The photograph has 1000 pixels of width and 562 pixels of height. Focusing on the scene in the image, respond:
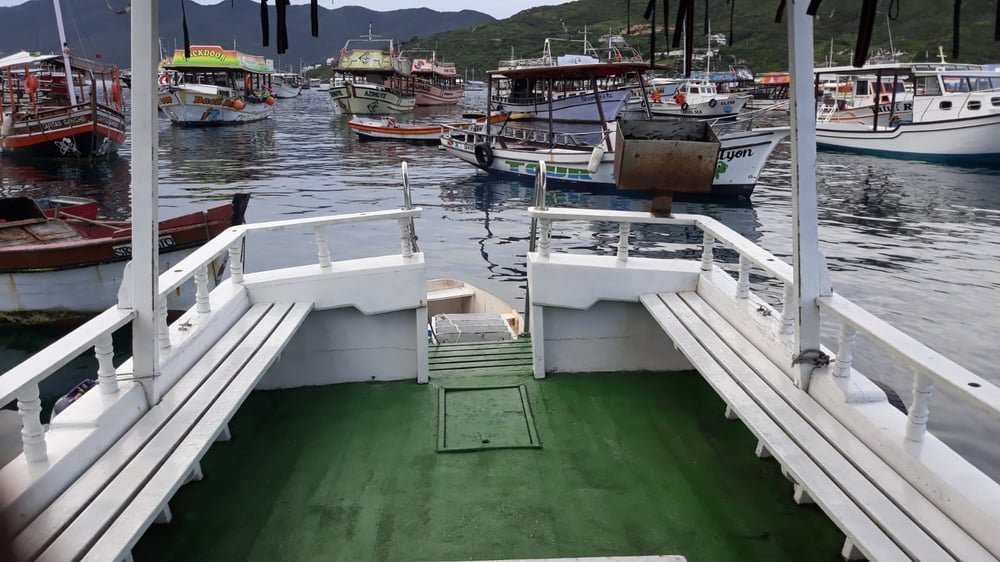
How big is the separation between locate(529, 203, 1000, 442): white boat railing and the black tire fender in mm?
20862

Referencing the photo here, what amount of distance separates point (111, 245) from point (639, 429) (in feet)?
30.2

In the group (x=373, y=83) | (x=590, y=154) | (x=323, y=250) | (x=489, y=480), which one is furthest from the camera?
(x=373, y=83)

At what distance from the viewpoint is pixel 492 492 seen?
153 inches

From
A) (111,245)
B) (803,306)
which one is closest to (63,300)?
(111,245)

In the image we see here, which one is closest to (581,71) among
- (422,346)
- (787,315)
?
(422,346)

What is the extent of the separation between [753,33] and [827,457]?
429ft

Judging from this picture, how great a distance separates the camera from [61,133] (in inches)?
1147

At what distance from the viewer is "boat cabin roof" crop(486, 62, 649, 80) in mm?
20844

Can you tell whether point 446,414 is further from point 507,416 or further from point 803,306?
point 803,306

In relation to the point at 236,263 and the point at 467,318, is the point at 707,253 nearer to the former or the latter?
the point at 467,318

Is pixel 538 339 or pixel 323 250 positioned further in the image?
pixel 538 339

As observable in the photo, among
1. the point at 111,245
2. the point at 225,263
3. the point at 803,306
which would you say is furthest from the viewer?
the point at 225,263

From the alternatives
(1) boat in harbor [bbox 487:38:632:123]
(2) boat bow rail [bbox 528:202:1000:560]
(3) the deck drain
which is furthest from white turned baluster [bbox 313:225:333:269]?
(1) boat in harbor [bbox 487:38:632:123]

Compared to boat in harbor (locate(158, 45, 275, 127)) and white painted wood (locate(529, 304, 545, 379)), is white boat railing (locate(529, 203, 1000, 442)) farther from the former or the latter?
boat in harbor (locate(158, 45, 275, 127))
